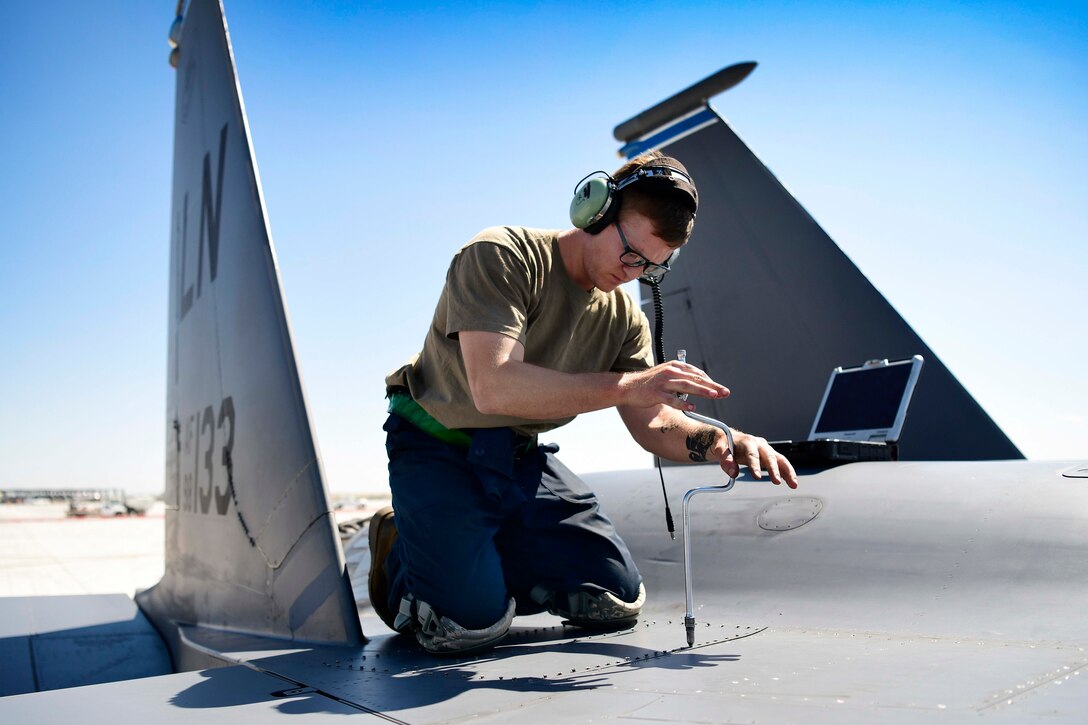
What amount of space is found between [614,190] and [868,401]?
2.04 m

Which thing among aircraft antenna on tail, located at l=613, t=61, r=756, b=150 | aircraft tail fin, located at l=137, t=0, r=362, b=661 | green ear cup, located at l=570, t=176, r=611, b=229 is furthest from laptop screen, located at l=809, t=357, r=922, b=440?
aircraft antenna on tail, located at l=613, t=61, r=756, b=150

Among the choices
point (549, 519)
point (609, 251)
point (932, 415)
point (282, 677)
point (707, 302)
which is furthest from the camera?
point (707, 302)

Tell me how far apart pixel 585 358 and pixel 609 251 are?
39 cm

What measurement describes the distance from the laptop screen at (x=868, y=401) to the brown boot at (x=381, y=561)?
6.71 feet

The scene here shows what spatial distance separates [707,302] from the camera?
496 cm

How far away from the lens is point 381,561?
2.27m

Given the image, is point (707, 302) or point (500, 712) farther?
point (707, 302)

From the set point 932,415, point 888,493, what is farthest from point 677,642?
point 932,415

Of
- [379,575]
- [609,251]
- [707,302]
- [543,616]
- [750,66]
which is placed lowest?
[543,616]

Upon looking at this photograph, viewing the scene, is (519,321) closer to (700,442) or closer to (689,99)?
(700,442)

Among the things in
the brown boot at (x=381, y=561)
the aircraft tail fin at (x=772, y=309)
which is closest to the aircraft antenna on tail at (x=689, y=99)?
the aircraft tail fin at (x=772, y=309)

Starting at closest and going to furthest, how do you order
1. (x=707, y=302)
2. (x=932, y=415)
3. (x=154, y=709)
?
(x=154, y=709) → (x=932, y=415) → (x=707, y=302)

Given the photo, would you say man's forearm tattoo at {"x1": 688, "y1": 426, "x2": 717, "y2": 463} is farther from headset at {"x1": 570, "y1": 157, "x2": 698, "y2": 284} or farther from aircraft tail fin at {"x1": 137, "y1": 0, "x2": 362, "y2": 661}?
aircraft tail fin at {"x1": 137, "y1": 0, "x2": 362, "y2": 661}

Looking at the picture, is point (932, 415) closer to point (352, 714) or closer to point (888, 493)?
point (888, 493)
